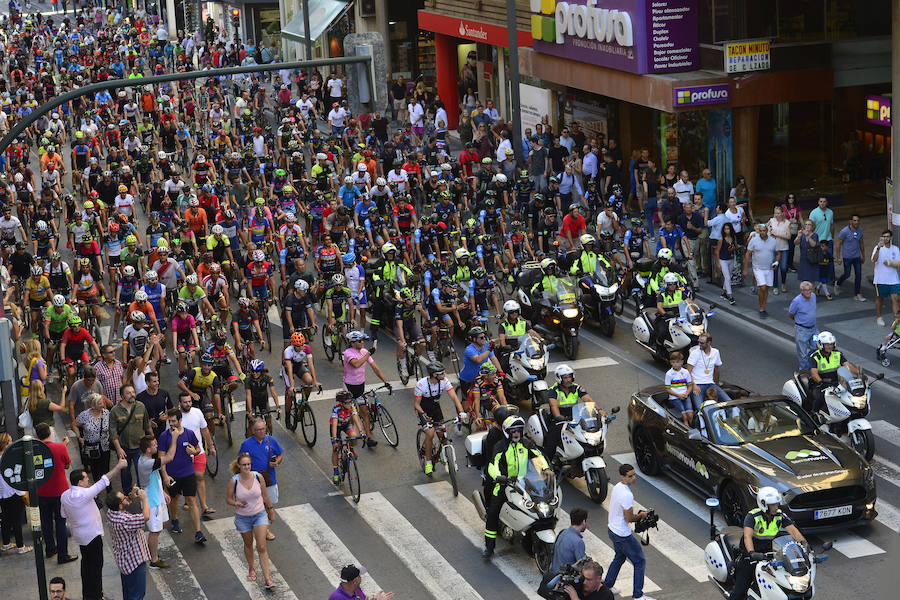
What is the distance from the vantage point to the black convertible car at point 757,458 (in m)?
16.8

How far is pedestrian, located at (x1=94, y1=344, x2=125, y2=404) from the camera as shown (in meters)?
20.8

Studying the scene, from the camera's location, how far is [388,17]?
181ft

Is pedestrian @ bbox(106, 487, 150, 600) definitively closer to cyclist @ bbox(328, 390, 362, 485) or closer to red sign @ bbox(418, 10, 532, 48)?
cyclist @ bbox(328, 390, 362, 485)

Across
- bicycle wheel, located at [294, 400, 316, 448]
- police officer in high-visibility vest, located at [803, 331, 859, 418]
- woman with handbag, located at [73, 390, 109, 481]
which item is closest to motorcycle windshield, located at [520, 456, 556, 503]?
police officer in high-visibility vest, located at [803, 331, 859, 418]

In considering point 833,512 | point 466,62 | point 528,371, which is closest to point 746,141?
point 528,371

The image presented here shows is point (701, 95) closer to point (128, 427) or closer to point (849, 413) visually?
point (849, 413)

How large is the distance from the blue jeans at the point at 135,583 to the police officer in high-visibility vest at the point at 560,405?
583 cm

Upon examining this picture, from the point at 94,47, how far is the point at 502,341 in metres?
52.9

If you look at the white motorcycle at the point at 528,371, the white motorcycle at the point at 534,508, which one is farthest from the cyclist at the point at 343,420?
the white motorcycle at the point at 528,371

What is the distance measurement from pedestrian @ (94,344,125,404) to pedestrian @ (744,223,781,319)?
11.8 meters

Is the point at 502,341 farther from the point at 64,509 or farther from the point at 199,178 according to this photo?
the point at 199,178

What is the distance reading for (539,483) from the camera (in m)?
16.7

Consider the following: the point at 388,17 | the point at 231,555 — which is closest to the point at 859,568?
the point at 231,555

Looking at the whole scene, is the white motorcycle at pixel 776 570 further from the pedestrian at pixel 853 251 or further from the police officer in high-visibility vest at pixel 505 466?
the pedestrian at pixel 853 251
